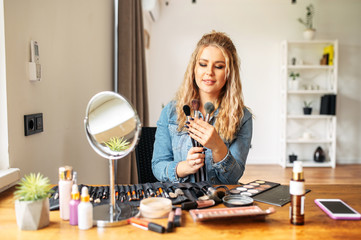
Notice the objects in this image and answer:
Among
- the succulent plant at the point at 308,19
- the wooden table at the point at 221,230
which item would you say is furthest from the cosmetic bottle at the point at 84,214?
the succulent plant at the point at 308,19

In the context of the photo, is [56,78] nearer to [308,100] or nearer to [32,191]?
[32,191]

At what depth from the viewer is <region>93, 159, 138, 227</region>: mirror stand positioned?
0.87 metres

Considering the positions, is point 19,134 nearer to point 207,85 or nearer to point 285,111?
point 207,85

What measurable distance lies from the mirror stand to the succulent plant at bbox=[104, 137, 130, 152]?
0.05m

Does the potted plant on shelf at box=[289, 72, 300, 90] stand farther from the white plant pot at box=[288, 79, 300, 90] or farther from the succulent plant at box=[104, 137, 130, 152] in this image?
the succulent plant at box=[104, 137, 130, 152]

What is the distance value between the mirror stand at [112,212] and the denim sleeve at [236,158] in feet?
1.67

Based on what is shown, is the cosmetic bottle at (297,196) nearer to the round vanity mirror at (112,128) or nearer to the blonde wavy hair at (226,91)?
the round vanity mirror at (112,128)

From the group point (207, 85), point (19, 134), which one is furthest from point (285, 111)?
point (19, 134)

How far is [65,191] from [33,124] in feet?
1.85

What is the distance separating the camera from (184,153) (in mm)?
1594

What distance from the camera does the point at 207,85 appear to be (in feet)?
5.04

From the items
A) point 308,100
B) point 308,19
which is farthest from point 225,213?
point 308,19

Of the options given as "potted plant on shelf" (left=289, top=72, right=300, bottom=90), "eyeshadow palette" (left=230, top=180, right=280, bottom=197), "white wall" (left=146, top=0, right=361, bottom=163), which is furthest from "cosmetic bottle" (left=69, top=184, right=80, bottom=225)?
"potted plant on shelf" (left=289, top=72, right=300, bottom=90)

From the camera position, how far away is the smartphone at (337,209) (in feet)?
3.02
